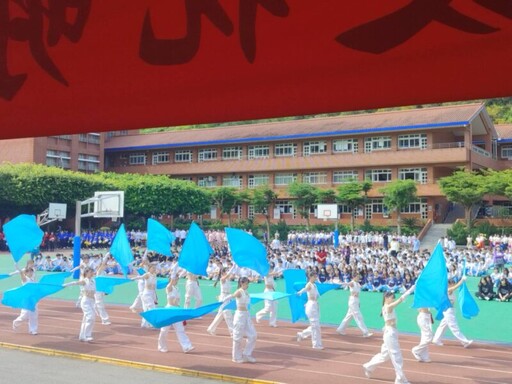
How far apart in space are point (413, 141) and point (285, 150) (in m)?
8.88

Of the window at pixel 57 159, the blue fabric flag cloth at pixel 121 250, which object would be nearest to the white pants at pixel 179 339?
the blue fabric flag cloth at pixel 121 250

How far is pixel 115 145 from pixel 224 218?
411 inches

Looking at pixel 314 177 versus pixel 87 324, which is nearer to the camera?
pixel 87 324

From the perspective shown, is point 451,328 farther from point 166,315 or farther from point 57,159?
point 57,159

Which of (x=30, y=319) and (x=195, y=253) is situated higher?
(x=195, y=253)

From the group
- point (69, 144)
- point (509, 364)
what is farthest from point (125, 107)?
point (69, 144)

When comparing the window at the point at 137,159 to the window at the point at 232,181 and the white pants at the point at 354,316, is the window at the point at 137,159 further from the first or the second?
the white pants at the point at 354,316

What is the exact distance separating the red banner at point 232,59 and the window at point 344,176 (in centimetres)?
3584

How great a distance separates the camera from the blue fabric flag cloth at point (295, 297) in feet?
38.6

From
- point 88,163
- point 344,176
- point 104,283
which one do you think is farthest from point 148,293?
point 88,163

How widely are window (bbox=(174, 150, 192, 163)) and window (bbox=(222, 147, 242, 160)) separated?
2.98 meters

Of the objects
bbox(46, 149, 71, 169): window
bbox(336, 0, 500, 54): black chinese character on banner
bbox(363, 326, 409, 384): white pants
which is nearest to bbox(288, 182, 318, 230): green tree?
bbox(46, 149, 71, 169): window

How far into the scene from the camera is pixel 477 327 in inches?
488

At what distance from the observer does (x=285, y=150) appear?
40.7 meters
